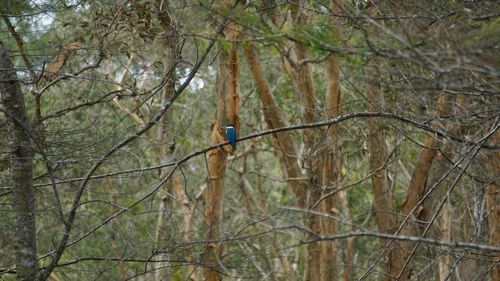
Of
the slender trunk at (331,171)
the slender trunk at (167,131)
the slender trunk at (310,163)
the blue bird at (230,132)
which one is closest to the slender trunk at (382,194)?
the slender trunk at (331,171)

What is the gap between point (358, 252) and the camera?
1695cm

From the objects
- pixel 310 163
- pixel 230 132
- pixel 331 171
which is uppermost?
pixel 230 132

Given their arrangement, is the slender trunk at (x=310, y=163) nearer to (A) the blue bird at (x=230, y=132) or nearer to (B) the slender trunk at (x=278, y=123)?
(B) the slender trunk at (x=278, y=123)

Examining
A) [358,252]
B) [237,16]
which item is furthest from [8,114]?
[358,252]

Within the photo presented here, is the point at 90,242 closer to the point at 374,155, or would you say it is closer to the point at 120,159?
the point at 374,155

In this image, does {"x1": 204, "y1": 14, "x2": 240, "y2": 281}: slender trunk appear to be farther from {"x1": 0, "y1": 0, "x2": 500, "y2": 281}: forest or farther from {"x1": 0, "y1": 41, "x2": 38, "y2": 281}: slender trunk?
{"x1": 0, "y1": 41, "x2": 38, "y2": 281}: slender trunk

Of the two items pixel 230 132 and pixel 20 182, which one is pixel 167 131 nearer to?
pixel 230 132

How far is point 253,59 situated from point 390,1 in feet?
17.3

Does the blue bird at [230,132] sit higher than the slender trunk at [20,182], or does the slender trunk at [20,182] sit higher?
the blue bird at [230,132]

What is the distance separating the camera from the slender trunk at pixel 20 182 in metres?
6.52

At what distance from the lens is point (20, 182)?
21.6 ft

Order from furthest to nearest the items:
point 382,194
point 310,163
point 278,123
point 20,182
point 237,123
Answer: point 278,123
point 310,163
point 382,194
point 237,123
point 20,182

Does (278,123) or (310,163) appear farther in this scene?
(278,123)

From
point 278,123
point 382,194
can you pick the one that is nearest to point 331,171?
point 382,194
